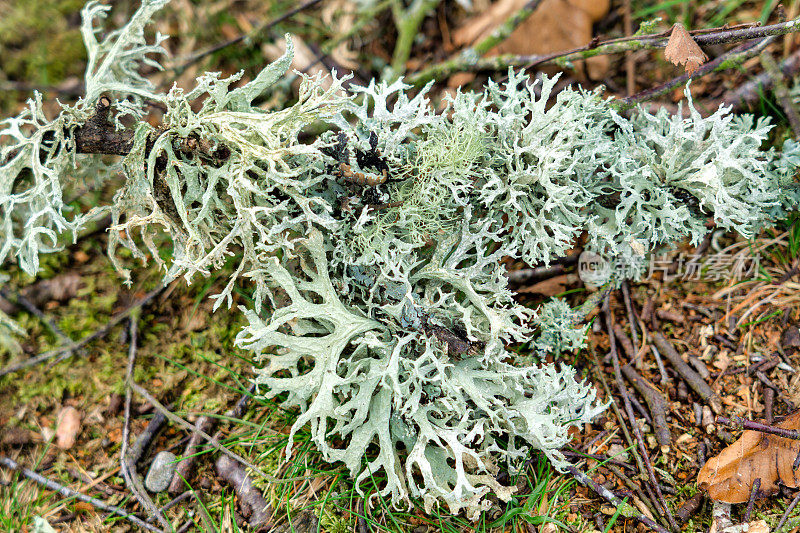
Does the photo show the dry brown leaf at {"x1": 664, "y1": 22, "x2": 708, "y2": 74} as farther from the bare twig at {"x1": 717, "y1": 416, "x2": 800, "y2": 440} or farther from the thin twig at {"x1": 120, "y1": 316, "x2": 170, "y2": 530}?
the thin twig at {"x1": 120, "y1": 316, "x2": 170, "y2": 530}

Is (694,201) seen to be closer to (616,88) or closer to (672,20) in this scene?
(616,88)

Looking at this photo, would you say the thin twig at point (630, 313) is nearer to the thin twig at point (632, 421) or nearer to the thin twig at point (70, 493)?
the thin twig at point (632, 421)

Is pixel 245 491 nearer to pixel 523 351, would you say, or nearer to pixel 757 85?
pixel 523 351

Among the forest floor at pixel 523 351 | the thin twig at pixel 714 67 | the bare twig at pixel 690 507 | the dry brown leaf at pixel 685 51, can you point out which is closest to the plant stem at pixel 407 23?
the forest floor at pixel 523 351

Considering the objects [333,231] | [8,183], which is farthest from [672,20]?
[8,183]

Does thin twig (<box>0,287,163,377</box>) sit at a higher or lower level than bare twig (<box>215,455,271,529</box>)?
higher

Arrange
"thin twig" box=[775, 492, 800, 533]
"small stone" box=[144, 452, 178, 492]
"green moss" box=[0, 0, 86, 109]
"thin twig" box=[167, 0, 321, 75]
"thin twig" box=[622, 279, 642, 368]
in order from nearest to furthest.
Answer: "thin twig" box=[775, 492, 800, 533]
"small stone" box=[144, 452, 178, 492]
"thin twig" box=[622, 279, 642, 368]
"thin twig" box=[167, 0, 321, 75]
"green moss" box=[0, 0, 86, 109]

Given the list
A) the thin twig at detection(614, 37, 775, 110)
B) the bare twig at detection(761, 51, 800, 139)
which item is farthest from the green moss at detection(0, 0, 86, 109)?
the bare twig at detection(761, 51, 800, 139)
